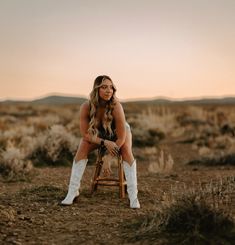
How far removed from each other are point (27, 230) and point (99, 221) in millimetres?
924

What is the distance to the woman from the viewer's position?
747cm

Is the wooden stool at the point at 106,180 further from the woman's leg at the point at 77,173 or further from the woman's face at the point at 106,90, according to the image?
the woman's face at the point at 106,90

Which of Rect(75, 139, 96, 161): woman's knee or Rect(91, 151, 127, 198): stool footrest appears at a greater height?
Rect(75, 139, 96, 161): woman's knee

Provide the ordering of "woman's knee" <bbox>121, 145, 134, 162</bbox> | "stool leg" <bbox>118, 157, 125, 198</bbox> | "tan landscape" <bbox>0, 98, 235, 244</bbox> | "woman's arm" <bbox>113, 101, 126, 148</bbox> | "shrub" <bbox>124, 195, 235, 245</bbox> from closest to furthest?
"shrub" <bbox>124, 195, 235, 245</bbox>, "tan landscape" <bbox>0, 98, 235, 244</bbox>, "woman's arm" <bbox>113, 101, 126, 148</bbox>, "woman's knee" <bbox>121, 145, 134, 162</bbox>, "stool leg" <bbox>118, 157, 125, 198</bbox>

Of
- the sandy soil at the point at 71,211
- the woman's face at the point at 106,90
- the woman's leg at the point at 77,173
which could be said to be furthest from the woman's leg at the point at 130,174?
the woman's face at the point at 106,90

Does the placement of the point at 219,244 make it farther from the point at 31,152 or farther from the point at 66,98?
the point at 66,98

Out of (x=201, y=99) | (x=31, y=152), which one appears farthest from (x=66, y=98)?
(x=31, y=152)

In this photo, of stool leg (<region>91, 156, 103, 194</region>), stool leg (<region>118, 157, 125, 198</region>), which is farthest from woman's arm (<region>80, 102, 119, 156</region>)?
stool leg (<region>91, 156, 103, 194</region>)

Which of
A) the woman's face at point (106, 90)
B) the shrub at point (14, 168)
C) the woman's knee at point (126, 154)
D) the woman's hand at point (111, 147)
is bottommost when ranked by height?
the shrub at point (14, 168)

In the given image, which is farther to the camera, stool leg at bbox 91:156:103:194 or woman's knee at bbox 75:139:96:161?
stool leg at bbox 91:156:103:194

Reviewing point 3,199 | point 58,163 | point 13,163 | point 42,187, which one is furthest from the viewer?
point 58,163

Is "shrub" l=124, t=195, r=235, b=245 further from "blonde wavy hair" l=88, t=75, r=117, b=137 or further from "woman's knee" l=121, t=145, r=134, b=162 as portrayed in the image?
"blonde wavy hair" l=88, t=75, r=117, b=137

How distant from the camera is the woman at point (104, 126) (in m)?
7.47

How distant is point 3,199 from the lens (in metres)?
7.96
